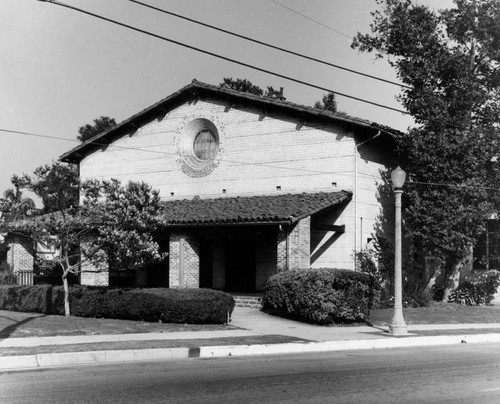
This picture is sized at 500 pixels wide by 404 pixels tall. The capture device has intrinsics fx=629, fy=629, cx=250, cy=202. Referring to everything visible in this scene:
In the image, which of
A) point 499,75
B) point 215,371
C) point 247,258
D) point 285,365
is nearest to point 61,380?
point 215,371

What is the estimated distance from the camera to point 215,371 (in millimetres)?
10258

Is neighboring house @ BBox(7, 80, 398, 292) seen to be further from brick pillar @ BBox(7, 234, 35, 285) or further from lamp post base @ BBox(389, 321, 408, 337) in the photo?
lamp post base @ BBox(389, 321, 408, 337)

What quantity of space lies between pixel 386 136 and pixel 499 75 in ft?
18.4

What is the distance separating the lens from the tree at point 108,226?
17.8m

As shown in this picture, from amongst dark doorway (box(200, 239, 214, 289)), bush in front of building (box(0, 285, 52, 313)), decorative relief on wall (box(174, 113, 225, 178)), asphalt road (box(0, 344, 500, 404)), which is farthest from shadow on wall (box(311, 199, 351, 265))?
asphalt road (box(0, 344, 500, 404))

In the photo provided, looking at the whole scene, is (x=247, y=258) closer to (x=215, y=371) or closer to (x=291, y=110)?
(x=291, y=110)

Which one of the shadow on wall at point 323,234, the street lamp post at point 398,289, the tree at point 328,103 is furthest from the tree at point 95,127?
the street lamp post at point 398,289

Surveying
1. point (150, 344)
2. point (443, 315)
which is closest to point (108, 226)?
point (150, 344)

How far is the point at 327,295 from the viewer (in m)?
17.8

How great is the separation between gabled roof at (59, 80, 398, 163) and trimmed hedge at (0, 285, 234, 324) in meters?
9.63

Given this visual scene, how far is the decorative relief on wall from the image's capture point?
1096 inches

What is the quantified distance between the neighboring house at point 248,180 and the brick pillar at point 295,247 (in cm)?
4

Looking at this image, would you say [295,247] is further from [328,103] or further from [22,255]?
[328,103]

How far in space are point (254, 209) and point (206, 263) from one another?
16.7 ft
